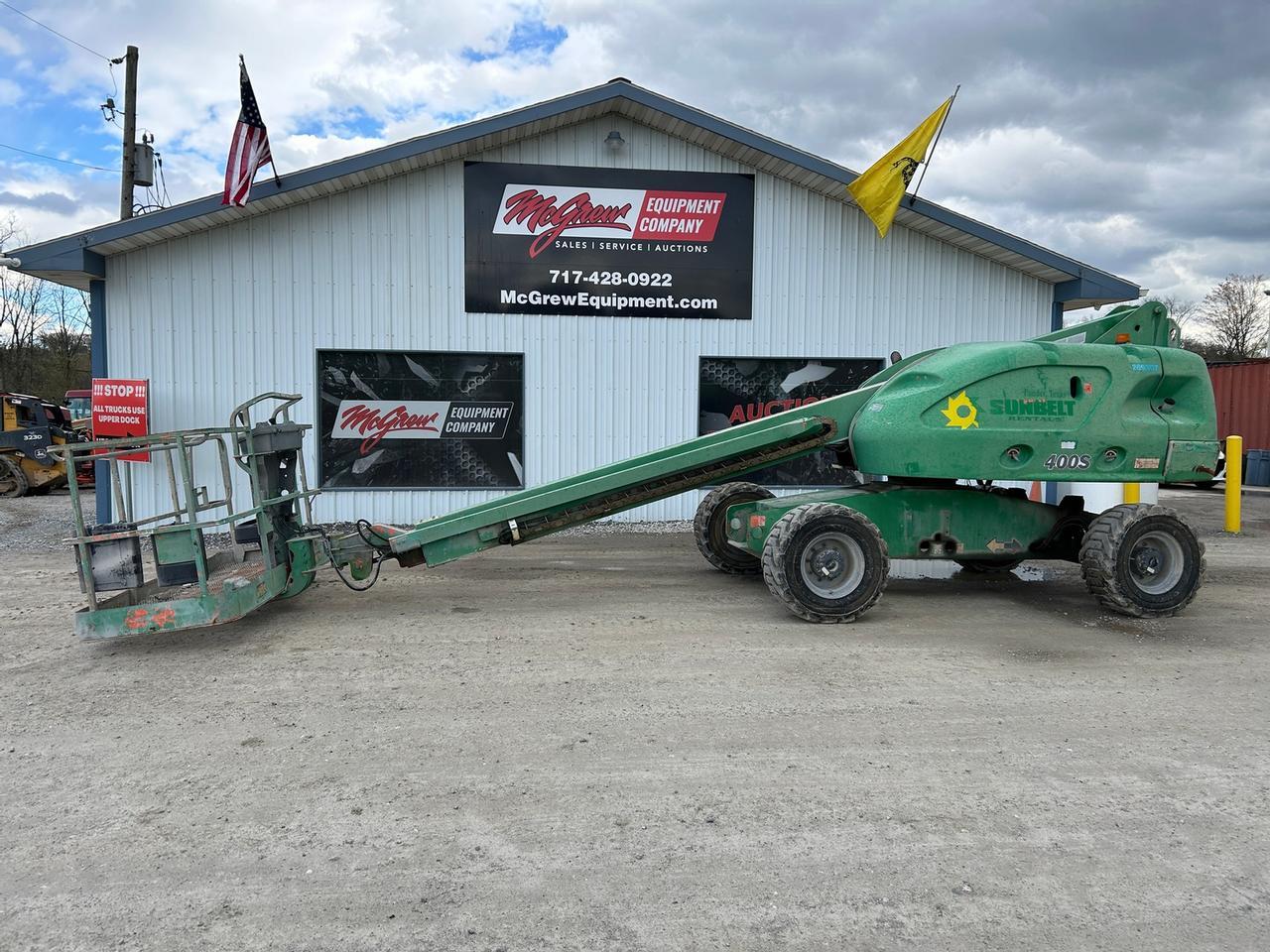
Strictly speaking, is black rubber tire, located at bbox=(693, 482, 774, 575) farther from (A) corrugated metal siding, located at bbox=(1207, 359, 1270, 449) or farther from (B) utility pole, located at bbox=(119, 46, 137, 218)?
(A) corrugated metal siding, located at bbox=(1207, 359, 1270, 449)

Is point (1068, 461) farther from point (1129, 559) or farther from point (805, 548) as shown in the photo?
point (805, 548)

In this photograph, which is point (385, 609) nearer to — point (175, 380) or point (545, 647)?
point (545, 647)

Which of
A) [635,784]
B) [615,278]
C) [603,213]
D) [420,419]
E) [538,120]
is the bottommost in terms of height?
[635,784]

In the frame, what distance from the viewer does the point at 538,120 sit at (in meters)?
11.8

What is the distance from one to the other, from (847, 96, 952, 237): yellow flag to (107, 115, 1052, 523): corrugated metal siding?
3.47 ft

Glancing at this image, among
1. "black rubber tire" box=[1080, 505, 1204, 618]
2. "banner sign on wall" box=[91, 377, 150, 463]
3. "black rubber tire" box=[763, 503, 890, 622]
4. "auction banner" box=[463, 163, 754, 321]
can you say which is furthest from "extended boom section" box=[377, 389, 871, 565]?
"banner sign on wall" box=[91, 377, 150, 463]

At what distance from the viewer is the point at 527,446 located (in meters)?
12.6

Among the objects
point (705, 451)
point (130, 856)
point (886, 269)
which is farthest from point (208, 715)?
point (886, 269)

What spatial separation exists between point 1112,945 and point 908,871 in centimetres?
70

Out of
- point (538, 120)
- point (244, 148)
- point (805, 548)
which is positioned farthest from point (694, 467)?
point (244, 148)

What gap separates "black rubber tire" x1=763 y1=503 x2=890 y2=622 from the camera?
272 inches

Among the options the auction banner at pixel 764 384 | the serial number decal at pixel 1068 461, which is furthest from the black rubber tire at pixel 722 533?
the auction banner at pixel 764 384

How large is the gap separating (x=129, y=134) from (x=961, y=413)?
1767 cm

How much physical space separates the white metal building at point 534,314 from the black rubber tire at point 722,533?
3667 mm
